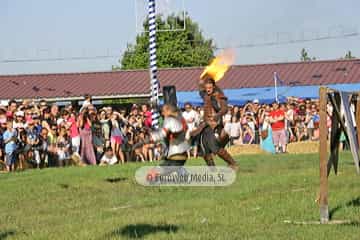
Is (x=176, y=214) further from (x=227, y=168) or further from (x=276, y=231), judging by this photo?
(x=227, y=168)

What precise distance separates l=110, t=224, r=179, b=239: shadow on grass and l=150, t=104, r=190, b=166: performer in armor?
2592mm

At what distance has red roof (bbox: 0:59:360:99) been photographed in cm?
4850

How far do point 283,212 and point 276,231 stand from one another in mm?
1354

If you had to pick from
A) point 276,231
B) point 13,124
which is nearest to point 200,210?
point 276,231

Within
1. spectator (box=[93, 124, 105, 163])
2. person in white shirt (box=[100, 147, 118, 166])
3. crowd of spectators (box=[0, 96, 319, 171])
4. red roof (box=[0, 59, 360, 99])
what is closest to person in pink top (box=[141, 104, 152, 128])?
crowd of spectators (box=[0, 96, 319, 171])

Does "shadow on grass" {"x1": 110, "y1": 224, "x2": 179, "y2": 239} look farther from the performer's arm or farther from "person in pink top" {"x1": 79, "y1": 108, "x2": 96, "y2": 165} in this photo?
"person in pink top" {"x1": 79, "y1": 108, "x2": 96, "y2": 165}

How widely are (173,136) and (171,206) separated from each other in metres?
1.06

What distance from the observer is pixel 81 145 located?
20.7m

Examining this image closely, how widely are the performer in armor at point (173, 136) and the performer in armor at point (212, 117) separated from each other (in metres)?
1.30

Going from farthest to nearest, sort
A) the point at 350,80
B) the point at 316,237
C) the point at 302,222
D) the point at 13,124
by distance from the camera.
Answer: the point at 350,80 → the point at 13,124 → the point at 302,222 → the point at 316,237

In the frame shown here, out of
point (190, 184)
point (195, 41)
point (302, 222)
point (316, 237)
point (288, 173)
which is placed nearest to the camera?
point (316, 237)

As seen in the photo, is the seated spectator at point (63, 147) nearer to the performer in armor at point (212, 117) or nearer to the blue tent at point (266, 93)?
the performer in armor at point (212, 117)

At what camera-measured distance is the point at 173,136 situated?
11.6 meters

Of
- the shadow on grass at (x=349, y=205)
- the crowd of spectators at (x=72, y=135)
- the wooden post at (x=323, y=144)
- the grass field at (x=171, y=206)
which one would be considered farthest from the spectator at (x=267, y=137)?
the wooden post at (x=323, y=144)
